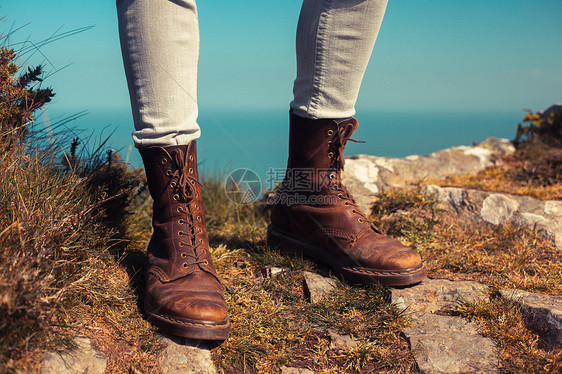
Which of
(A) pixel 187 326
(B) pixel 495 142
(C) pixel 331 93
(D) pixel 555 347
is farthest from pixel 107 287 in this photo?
(B) pixel 495 142

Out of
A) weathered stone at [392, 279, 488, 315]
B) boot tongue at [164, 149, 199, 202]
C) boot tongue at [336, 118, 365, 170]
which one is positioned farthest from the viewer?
boot tongue at [336, 118, 365, 170]

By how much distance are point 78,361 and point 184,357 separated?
350mm

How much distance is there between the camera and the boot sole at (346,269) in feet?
6.36

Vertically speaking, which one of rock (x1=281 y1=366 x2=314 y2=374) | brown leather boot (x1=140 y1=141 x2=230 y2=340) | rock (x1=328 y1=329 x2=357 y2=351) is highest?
brown leather boot (x1=140 y1=141 x2=230 y2=340)

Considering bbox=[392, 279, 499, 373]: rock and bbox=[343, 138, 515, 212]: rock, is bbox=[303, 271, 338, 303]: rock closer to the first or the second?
bbox=[392, 279, 499, 373]: rock

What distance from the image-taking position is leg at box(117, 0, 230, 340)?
5.14 ft

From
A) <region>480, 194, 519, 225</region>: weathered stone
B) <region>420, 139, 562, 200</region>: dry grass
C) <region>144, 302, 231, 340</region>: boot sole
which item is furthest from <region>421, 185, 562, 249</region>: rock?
<region>144, 302, 231, 340</region>: boot sole

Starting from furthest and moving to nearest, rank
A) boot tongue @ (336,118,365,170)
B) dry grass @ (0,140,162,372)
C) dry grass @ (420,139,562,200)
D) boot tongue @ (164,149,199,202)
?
dry grass @ (420,139,562,200)
boot tongue @ (336,118,365,170)
boot tongue @ (164,149,199,202)
dry grass @ (0,140,162,372)

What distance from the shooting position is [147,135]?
1693 millimetres

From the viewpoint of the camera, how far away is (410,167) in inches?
172

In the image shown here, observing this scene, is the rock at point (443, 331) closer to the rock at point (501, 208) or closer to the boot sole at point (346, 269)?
the boot sole at point (346, 269)

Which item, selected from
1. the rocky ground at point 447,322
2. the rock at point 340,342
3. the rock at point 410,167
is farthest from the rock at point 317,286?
the rock at point 410,167

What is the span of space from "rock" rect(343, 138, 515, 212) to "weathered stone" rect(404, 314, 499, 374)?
1.43m

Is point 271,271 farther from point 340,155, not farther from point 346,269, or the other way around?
point 340,155
